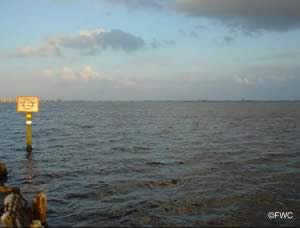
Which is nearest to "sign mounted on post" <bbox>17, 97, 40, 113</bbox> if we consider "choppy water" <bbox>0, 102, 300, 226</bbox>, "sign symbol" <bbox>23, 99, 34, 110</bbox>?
"sign symbol" <bbox>23, 99, 34, 110</bbox>

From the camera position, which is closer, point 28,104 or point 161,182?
point 161,182

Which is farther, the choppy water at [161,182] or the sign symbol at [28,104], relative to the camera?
the sign symbol at [28,104]

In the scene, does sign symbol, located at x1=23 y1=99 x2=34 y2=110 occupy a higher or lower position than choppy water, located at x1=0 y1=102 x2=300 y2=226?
higher

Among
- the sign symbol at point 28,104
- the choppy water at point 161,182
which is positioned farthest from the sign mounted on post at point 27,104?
the choppy water at point 161,182

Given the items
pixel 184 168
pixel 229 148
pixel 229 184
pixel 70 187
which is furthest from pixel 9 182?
pixel 229 148

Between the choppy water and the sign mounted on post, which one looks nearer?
the choppy water

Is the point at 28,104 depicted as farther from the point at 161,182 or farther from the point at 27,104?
the point at 161,182

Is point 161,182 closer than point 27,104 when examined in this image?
Yes

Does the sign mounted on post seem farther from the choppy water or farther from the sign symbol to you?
the choppy water

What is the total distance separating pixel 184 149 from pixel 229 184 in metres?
12.3

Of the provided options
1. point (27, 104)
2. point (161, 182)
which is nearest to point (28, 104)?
point (27, 104)

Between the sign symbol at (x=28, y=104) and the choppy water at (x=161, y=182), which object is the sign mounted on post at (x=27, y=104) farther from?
the choppy water at (x=161, y=182)

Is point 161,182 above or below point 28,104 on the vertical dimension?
below

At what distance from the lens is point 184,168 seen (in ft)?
70.6
